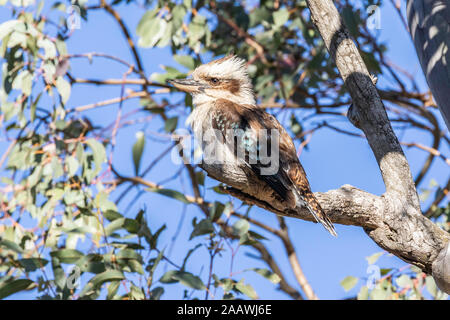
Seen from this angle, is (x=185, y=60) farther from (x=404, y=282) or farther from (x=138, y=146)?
Result: (x=404, y=282)

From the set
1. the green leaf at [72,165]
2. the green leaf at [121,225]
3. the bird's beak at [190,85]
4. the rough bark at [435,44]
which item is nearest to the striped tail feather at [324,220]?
the rough bark at [435,44]

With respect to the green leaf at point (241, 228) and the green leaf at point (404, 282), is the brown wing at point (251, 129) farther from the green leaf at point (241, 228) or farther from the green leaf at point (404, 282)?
the green leaf at point (404, 282)

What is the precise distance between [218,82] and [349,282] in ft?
4.23

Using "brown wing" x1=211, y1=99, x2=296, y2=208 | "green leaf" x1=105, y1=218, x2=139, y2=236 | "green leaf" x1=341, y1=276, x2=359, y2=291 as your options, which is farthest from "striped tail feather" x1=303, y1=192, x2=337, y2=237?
"green leaf" x1=341, y1=276, x2=359, y2=291

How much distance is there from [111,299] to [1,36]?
1429mm

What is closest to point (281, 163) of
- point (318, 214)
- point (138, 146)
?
point (318, 214)

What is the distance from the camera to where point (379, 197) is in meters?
2.09

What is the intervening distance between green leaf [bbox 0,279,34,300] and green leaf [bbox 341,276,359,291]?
161 cm

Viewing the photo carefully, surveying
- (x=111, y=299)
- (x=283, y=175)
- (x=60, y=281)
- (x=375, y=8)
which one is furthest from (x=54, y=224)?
A: (x=375, y=8)

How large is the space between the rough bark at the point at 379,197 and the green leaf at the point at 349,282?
1.21 metres

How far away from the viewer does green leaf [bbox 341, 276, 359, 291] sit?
3285 millimetres
